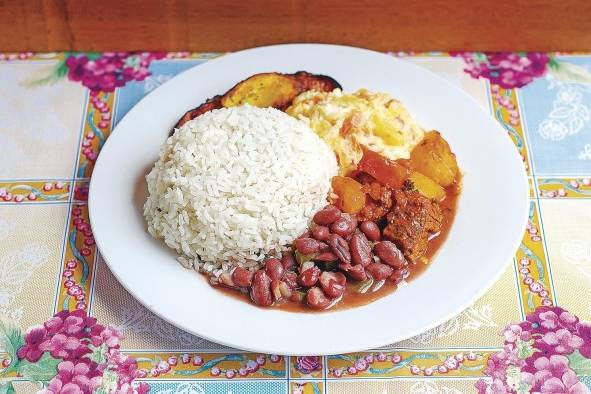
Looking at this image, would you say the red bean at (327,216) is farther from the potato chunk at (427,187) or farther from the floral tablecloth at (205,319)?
the floral tablecloth at (205,319)

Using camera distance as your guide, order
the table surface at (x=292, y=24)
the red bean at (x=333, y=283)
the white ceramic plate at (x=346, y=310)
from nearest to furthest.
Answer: the white ceramic plate at (x=346, y=310) → the red bean at (x=333, y=283) → the table surface at (x=292, y=24)

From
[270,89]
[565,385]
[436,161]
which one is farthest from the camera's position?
[270,89]

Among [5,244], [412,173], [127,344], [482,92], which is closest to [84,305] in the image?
[127,344]

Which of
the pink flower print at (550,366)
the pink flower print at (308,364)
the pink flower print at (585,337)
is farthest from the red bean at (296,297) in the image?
the pink flower print at (585,337)

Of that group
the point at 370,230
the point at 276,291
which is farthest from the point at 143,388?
the point at 370,230

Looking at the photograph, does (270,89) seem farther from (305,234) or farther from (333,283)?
(333,283)
